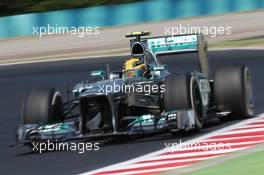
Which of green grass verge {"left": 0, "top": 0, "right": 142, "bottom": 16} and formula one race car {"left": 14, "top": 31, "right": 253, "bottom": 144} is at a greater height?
green grass verge {"left": 0, "top": 0, "right": 142, "bottom": 16}

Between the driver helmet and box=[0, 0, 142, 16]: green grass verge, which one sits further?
box=[0, 0, 142, 16]: green grass verge

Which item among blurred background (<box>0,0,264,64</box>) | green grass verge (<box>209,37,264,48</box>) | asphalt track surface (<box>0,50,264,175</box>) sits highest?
blurred background (<box>0,0,264,64</box>)

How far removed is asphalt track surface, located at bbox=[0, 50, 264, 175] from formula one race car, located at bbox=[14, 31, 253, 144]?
0.76 feet

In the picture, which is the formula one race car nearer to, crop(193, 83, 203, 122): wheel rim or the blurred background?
crop(193, 83, 203, 122): wheel rim

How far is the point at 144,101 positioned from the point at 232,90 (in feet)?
4.30

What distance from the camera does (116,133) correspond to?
10805 millimetres

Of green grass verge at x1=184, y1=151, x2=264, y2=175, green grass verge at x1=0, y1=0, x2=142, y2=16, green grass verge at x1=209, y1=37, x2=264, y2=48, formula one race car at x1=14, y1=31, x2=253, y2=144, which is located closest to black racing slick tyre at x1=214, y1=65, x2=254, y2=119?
formula one race car at x1=14, y1=31, x2=253, y2=144

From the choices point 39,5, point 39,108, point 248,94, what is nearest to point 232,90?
point 248,94

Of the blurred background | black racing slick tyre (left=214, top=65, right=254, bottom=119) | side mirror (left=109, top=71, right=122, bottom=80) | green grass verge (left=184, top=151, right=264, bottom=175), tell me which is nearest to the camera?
green grass verge (left=184, top=151, right=264, bottom=175)

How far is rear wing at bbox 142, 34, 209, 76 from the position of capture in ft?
41.8

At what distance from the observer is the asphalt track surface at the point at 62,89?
1011 cm

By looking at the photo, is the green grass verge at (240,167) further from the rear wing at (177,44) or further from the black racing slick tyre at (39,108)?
the rear wing at (177,44)

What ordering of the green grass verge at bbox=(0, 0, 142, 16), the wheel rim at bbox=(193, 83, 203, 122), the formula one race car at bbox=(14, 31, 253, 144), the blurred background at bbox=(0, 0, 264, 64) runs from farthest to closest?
the green grass verge at bbox=(0, 0, 142, 16) → the blurred background at bbox=(0, 0, 264, 64) → the wheel rim at bbox=(193, 83, 203, 122) → the formula one race car at bbox=(14, 31, 253, 144)

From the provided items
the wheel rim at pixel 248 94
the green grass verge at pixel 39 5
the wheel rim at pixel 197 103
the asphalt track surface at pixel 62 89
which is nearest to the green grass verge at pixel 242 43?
the asphalt track surface at pixel 62 89
